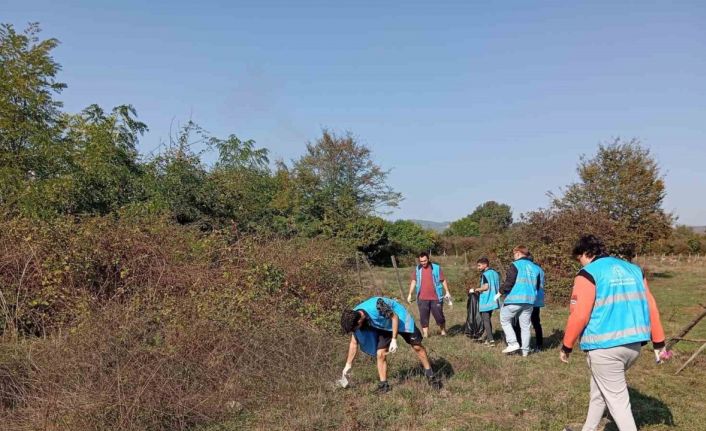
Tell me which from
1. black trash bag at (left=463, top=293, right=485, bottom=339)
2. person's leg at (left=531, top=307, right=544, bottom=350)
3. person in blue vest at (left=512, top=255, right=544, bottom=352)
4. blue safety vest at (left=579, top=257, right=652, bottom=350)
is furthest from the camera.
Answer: black trash bag at (left=463, top=293, right=485, bottom=339)

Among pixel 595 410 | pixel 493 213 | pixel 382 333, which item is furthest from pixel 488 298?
pixel 493 213

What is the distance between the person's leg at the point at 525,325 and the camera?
7520 millimetres

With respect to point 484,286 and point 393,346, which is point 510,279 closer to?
point 484,286

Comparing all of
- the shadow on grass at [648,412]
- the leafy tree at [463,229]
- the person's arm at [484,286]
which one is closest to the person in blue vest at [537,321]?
the person's arm at [484,286]

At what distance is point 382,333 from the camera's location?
5.72 metres

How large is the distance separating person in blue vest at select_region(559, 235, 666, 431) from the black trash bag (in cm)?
499

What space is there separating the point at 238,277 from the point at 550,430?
4.90 metres

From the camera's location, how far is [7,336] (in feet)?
20.4

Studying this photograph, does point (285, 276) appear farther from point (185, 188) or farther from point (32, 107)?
point (32, 107)

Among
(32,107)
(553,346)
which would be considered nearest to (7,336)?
(32,107)

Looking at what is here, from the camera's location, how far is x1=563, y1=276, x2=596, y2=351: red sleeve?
3822 mm

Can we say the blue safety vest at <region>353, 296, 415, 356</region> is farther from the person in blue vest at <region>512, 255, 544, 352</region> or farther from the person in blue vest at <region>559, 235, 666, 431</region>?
the person in blue vest at <region>512, 255, 544, 352</region>

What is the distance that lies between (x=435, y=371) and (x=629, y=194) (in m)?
20.8

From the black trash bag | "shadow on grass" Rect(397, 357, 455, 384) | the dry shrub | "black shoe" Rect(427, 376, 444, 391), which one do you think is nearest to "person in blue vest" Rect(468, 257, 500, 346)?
the black trash bag
